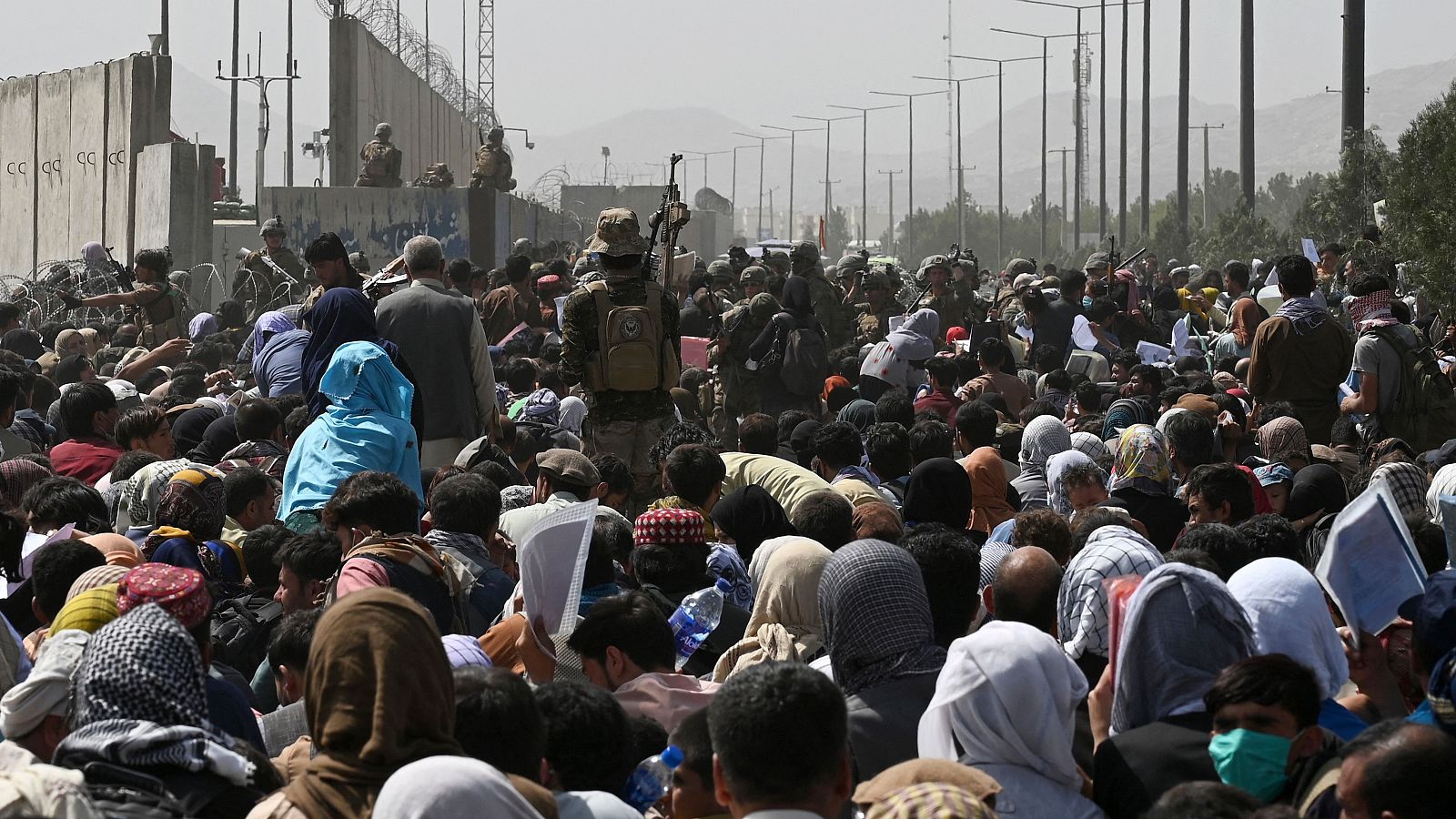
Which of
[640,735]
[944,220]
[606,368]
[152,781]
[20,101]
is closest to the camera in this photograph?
[152,781]

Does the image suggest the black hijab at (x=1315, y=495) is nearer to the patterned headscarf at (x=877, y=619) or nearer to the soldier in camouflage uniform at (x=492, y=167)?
the patterned headscarf at (x=877, y=619)

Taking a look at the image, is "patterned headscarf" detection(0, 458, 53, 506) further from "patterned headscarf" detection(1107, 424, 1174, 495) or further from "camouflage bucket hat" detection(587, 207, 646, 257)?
"patterned headscarf" detection(1107, 424, 1174, 495)

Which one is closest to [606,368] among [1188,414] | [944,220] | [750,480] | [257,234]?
[750,480]

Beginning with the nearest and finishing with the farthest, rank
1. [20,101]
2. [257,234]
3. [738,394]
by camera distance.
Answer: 1. [738,394]
2. [257,234]
3. [20,101]

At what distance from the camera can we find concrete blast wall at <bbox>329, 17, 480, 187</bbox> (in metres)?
29.5

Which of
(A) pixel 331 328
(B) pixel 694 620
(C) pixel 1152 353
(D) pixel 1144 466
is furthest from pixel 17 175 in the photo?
(B) pixel 694 620

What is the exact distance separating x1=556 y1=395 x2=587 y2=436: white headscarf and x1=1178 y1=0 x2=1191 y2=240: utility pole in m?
31.0

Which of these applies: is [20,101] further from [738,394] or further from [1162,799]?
[1162,799]

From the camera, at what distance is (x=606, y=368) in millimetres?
8711

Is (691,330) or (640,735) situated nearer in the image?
(640,735)

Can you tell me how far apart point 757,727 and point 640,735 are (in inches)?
35.4

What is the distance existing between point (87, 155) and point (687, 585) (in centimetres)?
2003

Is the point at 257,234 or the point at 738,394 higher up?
the point at 257,234

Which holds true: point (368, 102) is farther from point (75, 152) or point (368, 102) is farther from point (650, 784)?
point (650, 784)
